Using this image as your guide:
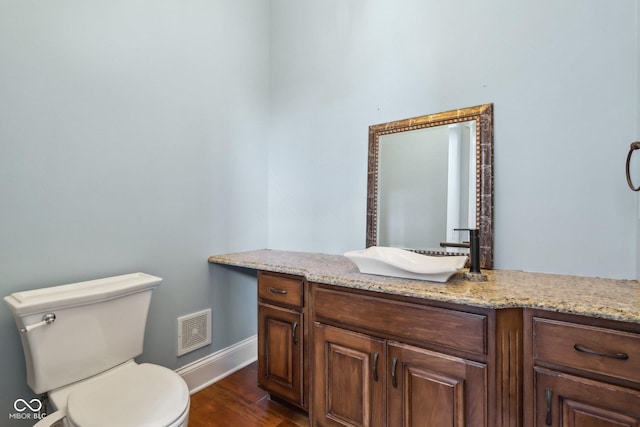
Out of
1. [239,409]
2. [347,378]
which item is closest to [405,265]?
[347,378]

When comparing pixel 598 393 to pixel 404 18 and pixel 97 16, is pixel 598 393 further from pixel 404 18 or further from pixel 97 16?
pixel 97 16

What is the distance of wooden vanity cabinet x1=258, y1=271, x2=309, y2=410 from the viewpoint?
1.62 metres

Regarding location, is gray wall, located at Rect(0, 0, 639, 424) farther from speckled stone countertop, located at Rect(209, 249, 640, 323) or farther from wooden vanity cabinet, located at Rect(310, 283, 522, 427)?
wooden vanity cabinet, located at Rect(310, 283, 522, 427)

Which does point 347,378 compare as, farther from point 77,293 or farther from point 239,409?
point 77,293

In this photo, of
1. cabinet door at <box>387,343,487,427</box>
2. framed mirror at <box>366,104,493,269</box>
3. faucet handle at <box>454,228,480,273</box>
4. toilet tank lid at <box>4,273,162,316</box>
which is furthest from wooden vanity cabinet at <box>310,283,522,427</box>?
toilet tank lid at <box>4,273,162,316</box>

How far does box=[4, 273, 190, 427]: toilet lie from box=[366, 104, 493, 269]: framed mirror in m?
1.37

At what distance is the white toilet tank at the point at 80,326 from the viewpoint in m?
1.16

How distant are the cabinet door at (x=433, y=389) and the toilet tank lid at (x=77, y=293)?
49.6 inches

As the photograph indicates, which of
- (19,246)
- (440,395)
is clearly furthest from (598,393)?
(19,246)

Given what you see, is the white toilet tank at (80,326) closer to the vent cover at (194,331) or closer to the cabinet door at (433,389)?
the vent cover at (194,331)

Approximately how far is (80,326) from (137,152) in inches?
36.6

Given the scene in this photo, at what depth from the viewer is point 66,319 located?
4.00ft

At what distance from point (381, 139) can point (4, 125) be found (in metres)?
1.90

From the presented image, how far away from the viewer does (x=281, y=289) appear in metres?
1.69
